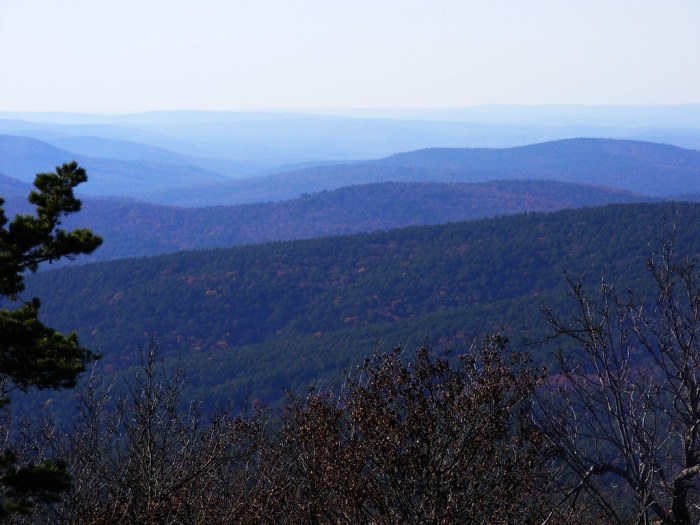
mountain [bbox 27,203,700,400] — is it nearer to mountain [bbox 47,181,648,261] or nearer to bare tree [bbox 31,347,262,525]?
bare tree [bbox 31,347,262,525]

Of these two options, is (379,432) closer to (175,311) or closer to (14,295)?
(14,295)

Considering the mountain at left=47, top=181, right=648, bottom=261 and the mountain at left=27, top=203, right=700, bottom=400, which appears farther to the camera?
the mountain at left=47, top=181, right=648, bottom=261

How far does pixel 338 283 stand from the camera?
79875 millimetres

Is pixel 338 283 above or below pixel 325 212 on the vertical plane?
above

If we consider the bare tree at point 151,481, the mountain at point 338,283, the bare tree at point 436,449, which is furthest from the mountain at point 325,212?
→ the bare tree at point 436,449

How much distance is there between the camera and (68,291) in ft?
258

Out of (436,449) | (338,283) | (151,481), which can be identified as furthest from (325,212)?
(436,449)

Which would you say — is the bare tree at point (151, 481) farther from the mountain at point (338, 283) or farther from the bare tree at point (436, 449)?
the mountain at point (338, 283)

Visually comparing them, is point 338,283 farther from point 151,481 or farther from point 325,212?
point 325,212

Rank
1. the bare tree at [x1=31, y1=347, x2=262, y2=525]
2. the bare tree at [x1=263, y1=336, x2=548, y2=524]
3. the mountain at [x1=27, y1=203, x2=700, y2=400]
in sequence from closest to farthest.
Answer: the bare tree at [x1=263, y1=336, x2=548, y2=524] < the bare tree at [x1=31, y1=347, x2=262, y2=525] < the mountain at [x1=27, y1=203, x2=700, y2=400]

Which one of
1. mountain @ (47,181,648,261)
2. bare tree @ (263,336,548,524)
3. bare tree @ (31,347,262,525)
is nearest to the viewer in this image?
bare tree @ (263,336,548,524)

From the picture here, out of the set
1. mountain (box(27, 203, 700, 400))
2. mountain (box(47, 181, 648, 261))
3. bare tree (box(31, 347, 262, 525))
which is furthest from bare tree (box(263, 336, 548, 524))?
mountain (box(47, 181, 648, 261))

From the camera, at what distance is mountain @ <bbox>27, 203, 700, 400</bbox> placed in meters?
65.9

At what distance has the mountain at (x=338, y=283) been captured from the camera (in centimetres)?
6588
